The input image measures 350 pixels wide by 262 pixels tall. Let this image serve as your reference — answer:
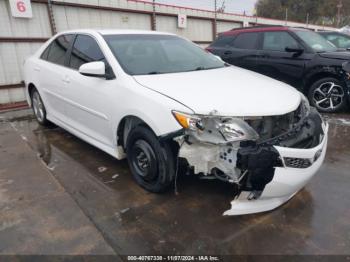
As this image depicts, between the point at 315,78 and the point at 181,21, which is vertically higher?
the point at 181,21

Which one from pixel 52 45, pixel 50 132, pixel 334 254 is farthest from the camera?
pixel 50 132

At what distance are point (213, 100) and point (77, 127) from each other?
2073 mm

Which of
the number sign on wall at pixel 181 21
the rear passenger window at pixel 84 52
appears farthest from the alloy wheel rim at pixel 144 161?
the number sign on wall at pixel 181 21

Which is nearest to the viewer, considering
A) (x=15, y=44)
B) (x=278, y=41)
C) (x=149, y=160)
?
(x=149, y=160)

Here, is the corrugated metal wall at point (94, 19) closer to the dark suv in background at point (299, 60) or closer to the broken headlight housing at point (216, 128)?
the dark suv in background at point (299, 60)

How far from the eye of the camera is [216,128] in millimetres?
2182

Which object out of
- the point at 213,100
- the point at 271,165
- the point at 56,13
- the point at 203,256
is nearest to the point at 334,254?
the point at 271,165

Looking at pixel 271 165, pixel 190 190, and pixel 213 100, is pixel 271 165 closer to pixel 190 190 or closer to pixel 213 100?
pixel 213 100

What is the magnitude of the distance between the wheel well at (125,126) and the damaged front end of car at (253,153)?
21.2 inches

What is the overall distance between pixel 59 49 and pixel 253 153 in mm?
3208

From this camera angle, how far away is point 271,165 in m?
2.09

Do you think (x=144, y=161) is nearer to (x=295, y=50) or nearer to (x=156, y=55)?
(x=156, y=55)

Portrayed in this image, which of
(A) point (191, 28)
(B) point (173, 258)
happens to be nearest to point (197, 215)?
(B) point (173, 258)

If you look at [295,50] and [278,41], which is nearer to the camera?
[295,50]
